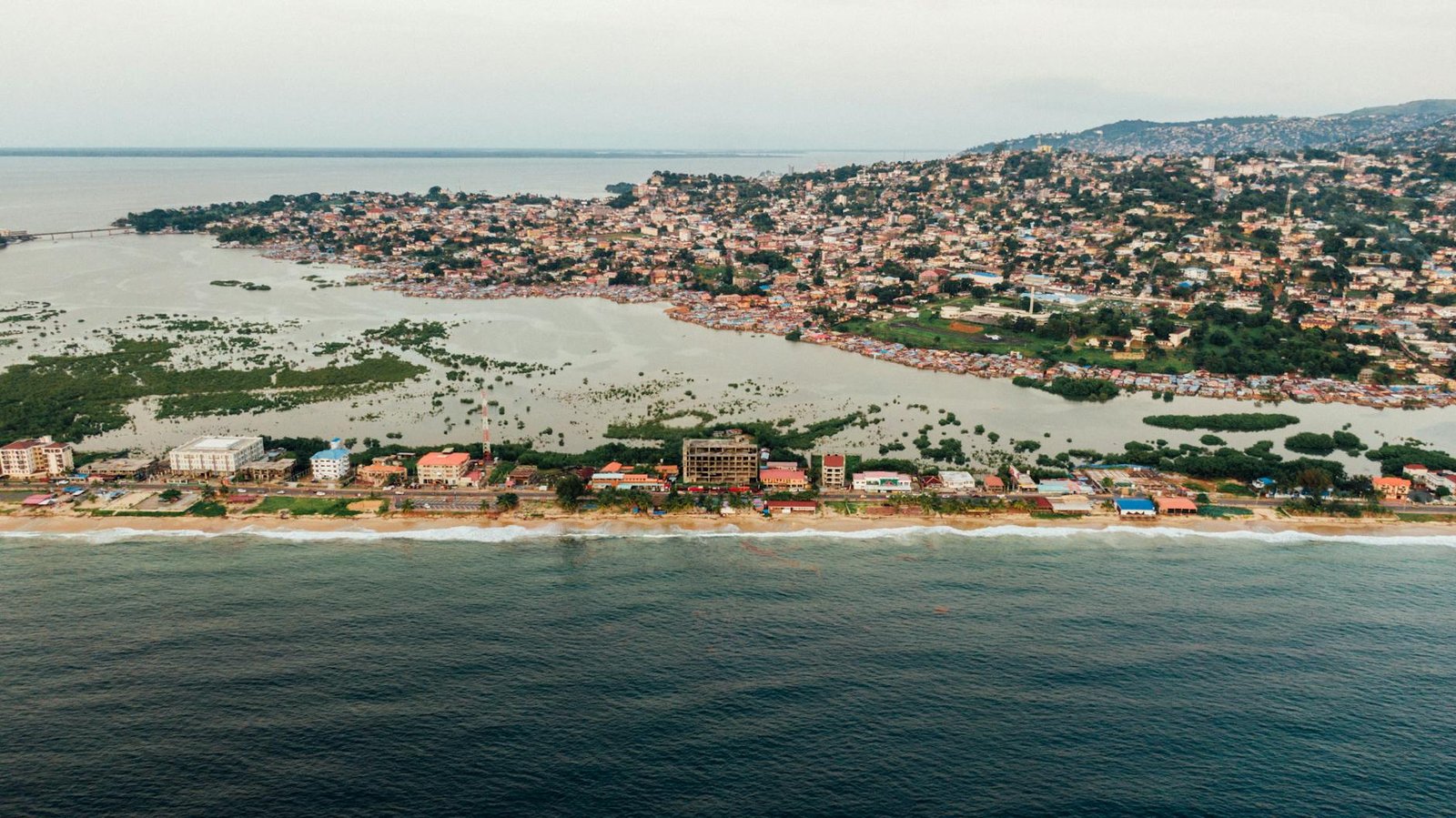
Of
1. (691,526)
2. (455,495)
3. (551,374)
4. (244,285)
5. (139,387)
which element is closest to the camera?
(691,526)

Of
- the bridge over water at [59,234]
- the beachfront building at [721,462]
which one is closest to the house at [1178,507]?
the beachfront building at [721,462]

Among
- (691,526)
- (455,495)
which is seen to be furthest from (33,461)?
(691,526)

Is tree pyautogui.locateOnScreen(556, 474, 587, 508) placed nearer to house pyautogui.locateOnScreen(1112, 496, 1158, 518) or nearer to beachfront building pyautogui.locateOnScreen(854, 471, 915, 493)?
beachfront building pyautogui.locateOnScreen(854, 471, 915, 493)

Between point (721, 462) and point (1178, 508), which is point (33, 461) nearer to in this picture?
point (721, 462)

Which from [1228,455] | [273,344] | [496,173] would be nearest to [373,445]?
A: [273,344]

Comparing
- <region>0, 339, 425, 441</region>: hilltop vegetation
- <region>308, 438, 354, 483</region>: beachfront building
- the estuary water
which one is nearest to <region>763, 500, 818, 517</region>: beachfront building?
the estuary water
